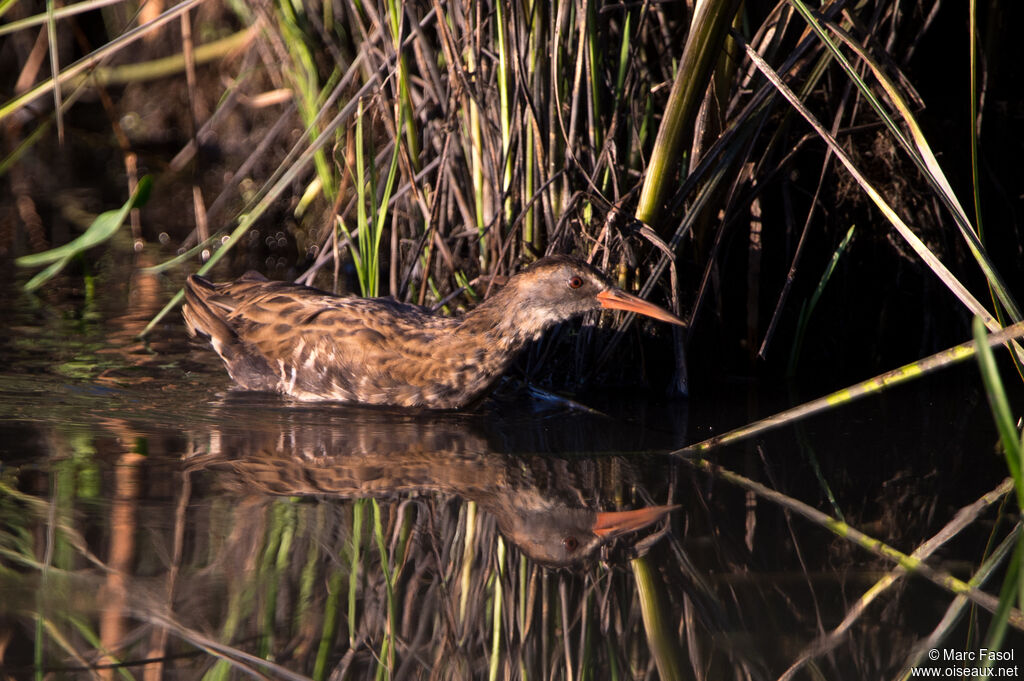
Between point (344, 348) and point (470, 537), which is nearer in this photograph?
point (470, 537)

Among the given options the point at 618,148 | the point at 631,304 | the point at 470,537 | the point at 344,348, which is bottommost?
the point at 470,537

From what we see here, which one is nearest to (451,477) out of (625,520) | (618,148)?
(625,520)

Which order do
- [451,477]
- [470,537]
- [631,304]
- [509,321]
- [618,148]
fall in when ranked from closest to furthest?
[470,537], [451,477], [631,304], [509,321], [618,148]

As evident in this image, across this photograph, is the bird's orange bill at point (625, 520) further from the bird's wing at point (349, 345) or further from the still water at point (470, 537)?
the bird's wing at point (349, 345)

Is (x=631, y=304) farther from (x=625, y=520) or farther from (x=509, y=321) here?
(x=625, y=520)

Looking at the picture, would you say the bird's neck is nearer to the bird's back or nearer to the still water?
the bird's back

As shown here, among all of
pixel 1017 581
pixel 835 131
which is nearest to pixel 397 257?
pixel 835 131

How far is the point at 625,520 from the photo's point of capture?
3498 millimetres

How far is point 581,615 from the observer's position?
2.92 meters

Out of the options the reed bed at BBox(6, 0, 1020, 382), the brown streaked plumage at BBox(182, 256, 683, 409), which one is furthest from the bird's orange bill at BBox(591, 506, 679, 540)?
the reed bed at BBox(6, 0, 1020, 382)

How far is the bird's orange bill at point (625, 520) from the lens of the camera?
3424 mm

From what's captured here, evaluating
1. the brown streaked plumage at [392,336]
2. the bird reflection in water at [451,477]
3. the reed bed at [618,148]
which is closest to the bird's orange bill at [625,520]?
the bird reflection in water at [451,477]

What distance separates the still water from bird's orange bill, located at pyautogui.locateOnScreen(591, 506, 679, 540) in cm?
1

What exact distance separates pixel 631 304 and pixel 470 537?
1.52 metres
